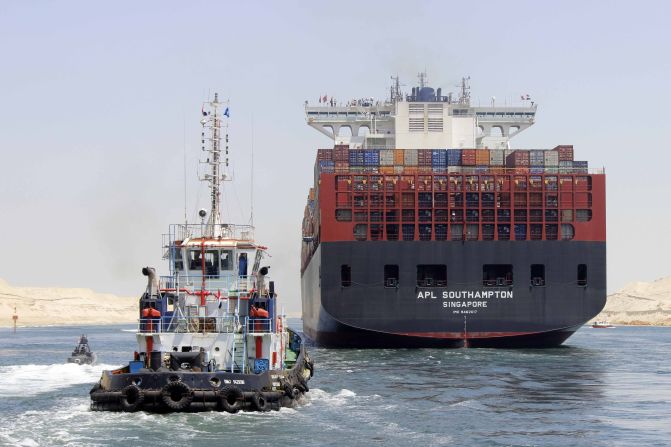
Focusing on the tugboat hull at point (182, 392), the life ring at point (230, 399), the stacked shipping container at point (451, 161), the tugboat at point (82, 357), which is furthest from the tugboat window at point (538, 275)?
the life ring at point (230, 399)

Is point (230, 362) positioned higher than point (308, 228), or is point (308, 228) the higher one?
point (308, 228)

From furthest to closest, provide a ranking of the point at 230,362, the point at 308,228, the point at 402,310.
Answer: the point at 308,228
the point at 402,310
the point at 230,362

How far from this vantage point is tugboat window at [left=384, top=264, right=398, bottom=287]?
5719 cm

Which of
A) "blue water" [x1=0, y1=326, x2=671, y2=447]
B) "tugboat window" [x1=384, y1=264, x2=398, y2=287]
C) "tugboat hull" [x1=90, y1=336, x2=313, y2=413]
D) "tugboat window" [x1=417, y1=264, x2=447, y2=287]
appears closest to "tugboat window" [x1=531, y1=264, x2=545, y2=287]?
"tugboat window" [x1=417, y1=264, x2=447, y2=287]

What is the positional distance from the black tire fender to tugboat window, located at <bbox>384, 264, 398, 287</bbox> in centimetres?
2868

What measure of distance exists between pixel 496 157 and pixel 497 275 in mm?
7359

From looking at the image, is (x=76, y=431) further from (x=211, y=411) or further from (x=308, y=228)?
(x=308, y=228)

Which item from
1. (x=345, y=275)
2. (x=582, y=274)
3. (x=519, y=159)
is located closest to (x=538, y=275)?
(x=582, y=274)

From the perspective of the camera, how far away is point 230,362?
31391 millimetres

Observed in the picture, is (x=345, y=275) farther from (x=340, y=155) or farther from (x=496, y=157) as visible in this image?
(x=496, y=157)

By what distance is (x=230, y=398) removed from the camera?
2889 centimetres

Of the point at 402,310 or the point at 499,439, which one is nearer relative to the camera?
the point at 499,439

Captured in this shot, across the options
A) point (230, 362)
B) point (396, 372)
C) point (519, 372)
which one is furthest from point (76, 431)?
point (519, 372)

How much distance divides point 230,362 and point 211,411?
2.68 metres
